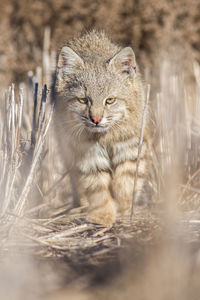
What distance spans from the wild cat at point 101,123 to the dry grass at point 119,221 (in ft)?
0.65

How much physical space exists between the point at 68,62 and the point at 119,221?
1.53 meters

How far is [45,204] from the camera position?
361cm

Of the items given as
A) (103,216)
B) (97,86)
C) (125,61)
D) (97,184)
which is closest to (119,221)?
(103,216)

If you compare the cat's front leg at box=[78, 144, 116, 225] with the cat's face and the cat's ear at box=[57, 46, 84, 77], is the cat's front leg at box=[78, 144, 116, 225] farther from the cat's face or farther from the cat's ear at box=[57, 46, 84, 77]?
the cat's ear at box=[57, 46, 84, 77]

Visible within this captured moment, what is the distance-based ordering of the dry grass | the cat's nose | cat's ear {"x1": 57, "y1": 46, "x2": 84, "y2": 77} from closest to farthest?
the dry grass
the cat's nose
cat's ear {"x1": 57, "y1": 46, "x2": 84, "y2": 77}

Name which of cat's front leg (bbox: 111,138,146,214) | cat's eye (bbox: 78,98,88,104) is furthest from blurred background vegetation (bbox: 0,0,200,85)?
cat's eye (bbox: 78,98,88,104)

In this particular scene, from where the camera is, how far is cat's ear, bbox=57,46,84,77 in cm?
354

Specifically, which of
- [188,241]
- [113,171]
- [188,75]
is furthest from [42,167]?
[188,75]

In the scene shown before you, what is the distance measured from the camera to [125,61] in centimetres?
359

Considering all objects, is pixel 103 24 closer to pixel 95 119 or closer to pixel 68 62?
pixel 68 62

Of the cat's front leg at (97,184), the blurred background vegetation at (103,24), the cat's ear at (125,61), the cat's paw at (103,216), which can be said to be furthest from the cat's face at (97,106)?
the blurred background vegetation at (103,24)

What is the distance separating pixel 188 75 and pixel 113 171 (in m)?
3.87

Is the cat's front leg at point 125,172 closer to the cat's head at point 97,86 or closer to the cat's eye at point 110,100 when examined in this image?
the cat's head at point 97,86

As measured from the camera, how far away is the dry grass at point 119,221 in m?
2.18
